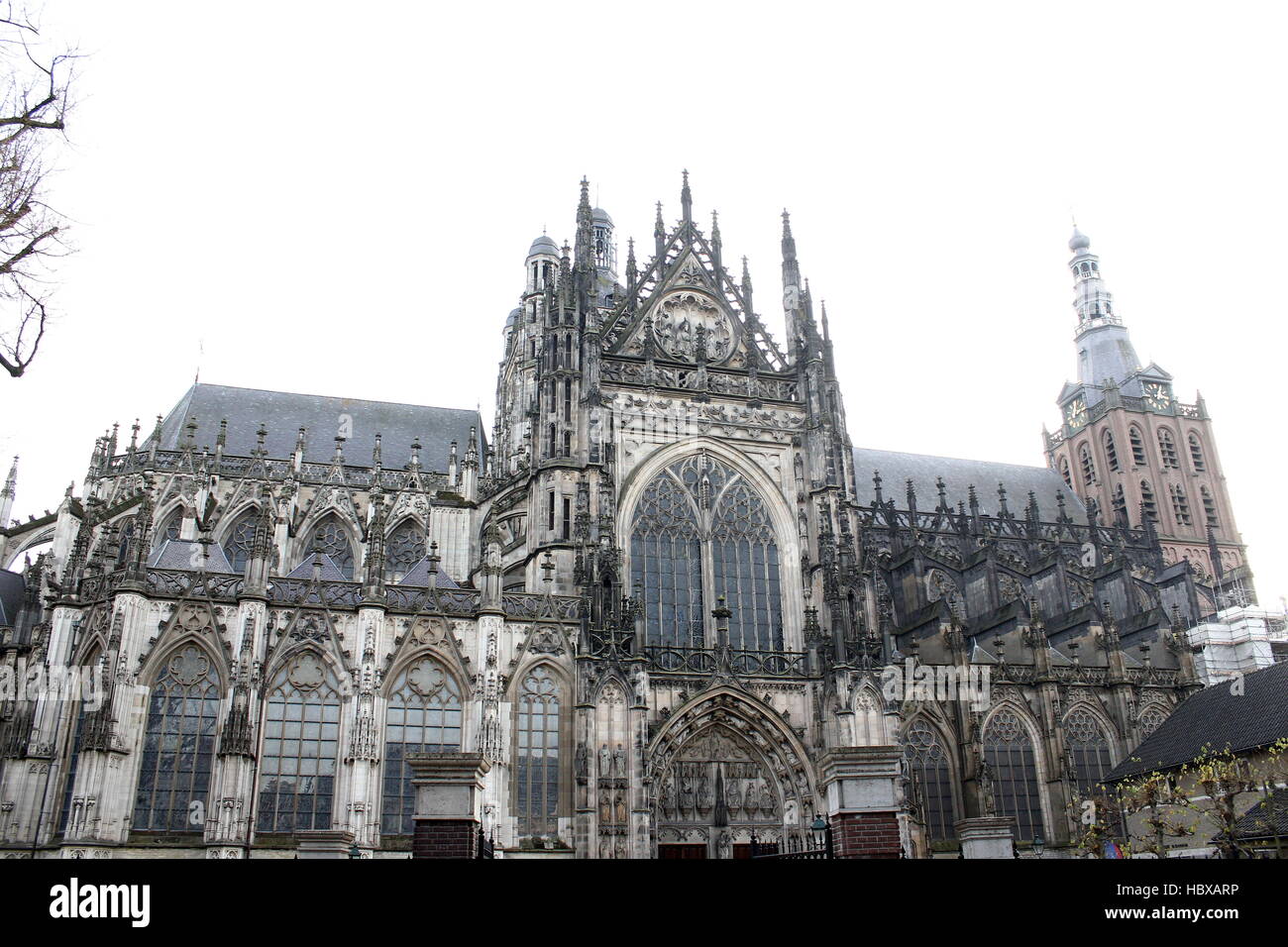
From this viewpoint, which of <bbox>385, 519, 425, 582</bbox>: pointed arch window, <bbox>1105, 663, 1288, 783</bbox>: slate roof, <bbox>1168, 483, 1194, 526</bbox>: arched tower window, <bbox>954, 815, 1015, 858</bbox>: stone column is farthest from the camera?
<bbox>1168, 483, 1194, 526</bbox>: arched tower window

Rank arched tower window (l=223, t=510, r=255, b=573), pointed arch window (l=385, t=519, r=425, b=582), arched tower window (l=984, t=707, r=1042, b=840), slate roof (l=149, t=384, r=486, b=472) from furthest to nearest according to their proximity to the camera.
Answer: slate roof (l=149, t=384, r=486, b=472), pointed arch window (l=385, t=519, r=425, b=582), arched tower window (l=223, t=510, r=255, b=573), arched tower window (l=984, t=707, r=1042, b=840)

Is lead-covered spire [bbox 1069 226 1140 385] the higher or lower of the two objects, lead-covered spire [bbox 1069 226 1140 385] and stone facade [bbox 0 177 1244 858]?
the higher

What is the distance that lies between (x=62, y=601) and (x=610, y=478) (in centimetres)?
1459

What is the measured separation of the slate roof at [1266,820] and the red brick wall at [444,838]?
17403 mm

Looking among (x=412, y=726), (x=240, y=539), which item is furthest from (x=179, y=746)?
(x=240, y=539)

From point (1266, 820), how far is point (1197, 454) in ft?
130

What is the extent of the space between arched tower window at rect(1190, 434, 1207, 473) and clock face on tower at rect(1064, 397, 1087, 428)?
19.5 feet

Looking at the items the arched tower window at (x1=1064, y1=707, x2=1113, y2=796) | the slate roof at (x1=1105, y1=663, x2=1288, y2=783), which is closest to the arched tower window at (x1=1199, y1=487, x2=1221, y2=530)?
the arched tower window at (x1=1064, y1=707, x2=1113, y2=796)

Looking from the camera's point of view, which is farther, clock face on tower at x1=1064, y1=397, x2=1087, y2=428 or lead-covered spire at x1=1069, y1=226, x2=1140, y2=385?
lead-covered spire at x1=1069, y1=226, x2=1140, y2=385

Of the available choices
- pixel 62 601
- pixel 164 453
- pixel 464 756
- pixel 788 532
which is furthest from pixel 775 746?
pixel 164 453

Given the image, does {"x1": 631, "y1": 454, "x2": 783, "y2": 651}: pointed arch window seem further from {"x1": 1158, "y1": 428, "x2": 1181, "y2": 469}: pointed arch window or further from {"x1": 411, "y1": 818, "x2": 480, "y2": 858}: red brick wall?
{"x1": 1158, "y1": 428, "x2": 1181, "y2": 469}: pointed arch window

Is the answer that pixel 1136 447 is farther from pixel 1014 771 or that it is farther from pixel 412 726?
pixel 412 726

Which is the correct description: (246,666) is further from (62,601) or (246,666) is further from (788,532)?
(788,532)

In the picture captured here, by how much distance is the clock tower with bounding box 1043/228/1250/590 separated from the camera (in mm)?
54781
